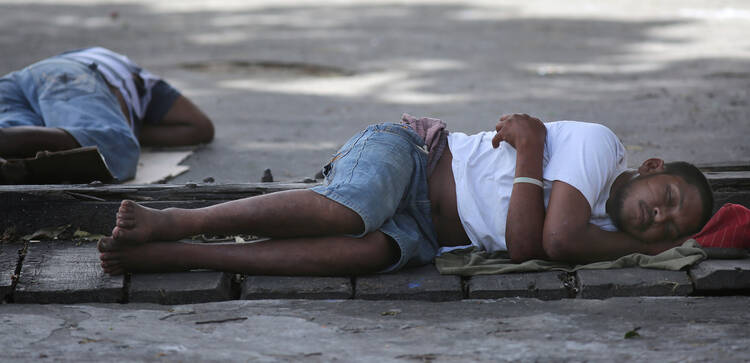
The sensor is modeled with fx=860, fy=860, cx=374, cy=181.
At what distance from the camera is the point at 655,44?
7.23 meters

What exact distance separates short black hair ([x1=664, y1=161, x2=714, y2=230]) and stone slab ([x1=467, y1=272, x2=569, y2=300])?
0.50 meters

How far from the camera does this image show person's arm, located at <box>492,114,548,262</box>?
106 inches

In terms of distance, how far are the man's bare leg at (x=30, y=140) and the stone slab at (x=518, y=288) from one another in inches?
75.9

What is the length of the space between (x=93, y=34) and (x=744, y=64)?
5621 millimetres

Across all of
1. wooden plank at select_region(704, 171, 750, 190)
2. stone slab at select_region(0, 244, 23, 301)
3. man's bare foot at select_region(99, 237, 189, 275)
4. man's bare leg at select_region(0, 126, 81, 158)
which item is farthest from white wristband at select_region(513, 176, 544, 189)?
man's bare leg at select_region(0, 126, 81, 158)

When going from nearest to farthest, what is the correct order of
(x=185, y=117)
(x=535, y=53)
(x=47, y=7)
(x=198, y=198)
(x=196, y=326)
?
(x=196, y=326), (x=198, y=198), (x=185, y=117), (x=535, y=53), (x=47, y=7)

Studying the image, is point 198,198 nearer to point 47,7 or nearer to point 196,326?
point 196,326

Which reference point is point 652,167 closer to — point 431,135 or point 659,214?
point 659,214

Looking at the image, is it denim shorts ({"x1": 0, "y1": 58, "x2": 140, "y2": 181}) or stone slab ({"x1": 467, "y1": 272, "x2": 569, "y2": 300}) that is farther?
denim shorts ({"x1": 0, "y1": 58, "x2": 140, "y2": 181})

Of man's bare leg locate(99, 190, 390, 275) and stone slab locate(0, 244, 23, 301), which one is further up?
man's bare leg locate(99, 190, 390, 275)

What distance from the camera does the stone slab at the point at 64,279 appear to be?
2.62 m

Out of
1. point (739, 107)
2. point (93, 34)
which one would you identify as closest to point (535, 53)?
point (739, 107)

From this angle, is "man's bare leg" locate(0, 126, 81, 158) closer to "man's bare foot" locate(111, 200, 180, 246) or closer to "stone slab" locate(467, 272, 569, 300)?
"man's bare foot" locate(111, 200, 180, 246)

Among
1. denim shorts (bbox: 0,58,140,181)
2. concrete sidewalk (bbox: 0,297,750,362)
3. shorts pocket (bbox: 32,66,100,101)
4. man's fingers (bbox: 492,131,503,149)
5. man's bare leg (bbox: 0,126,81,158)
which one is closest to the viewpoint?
concrete sidewalk (bbox: 0,297,750,362)
